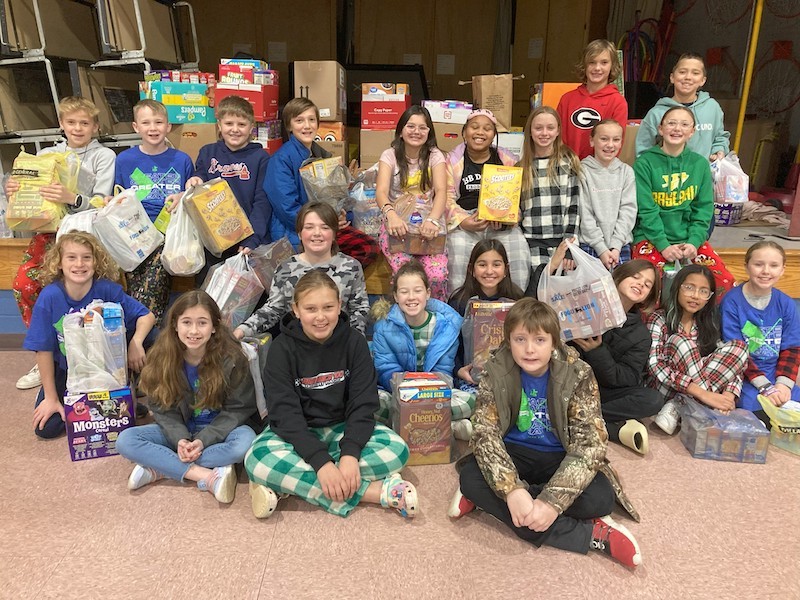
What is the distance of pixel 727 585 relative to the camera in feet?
5.55

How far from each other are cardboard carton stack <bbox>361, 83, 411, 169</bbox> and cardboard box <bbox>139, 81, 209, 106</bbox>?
1.09 m

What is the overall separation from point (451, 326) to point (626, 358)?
76cm

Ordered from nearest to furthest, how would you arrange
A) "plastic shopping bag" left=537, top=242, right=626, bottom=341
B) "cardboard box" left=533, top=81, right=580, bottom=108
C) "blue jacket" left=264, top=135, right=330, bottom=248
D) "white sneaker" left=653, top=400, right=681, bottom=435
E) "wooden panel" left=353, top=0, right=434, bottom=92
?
"plastic shopping bag" left=537, top=242, right=626, bottom=341 < "white sneaker" left=653, top=400, right=681, bottom=435 < "blue jacket" left=264, top=135, right=330, bottom=248 < "cardboard box" left=533, top=81, right=580, bottom=108 < "wooden panel" left=353, top=0, right=434, bottom=92

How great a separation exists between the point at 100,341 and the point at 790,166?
21.4ft

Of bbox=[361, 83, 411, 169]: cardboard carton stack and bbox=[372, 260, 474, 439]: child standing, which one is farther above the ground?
bbox=[361, 83, 411, 169]: cardboard carton stack

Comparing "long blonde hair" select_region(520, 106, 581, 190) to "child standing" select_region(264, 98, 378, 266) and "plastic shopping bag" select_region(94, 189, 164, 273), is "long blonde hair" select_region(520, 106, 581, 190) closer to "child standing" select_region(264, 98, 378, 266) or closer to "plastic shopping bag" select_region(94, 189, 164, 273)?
"child standing" select_region(264, 98, 378, 266)

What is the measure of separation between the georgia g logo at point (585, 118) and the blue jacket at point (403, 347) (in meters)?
1.57

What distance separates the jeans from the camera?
2098 millimetres

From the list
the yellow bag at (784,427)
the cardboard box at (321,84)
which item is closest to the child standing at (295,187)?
the cardboard box at (321,84)

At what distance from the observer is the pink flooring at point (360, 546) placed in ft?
5.46

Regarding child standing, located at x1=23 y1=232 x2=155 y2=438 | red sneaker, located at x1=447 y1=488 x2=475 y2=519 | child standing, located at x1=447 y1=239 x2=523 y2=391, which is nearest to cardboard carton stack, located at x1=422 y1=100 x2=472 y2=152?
child standing, located at x1=447 y1=239 x2=523 y2=391

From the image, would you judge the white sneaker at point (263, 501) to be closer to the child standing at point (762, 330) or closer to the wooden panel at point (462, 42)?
the child standing at point (762, 330)

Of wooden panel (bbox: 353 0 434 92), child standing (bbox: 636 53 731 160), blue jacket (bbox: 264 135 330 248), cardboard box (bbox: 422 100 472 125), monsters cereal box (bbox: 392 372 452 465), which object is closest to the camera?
monsters cereal box (bbox: 392 372 452 465)

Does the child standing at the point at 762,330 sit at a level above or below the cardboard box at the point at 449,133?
below
